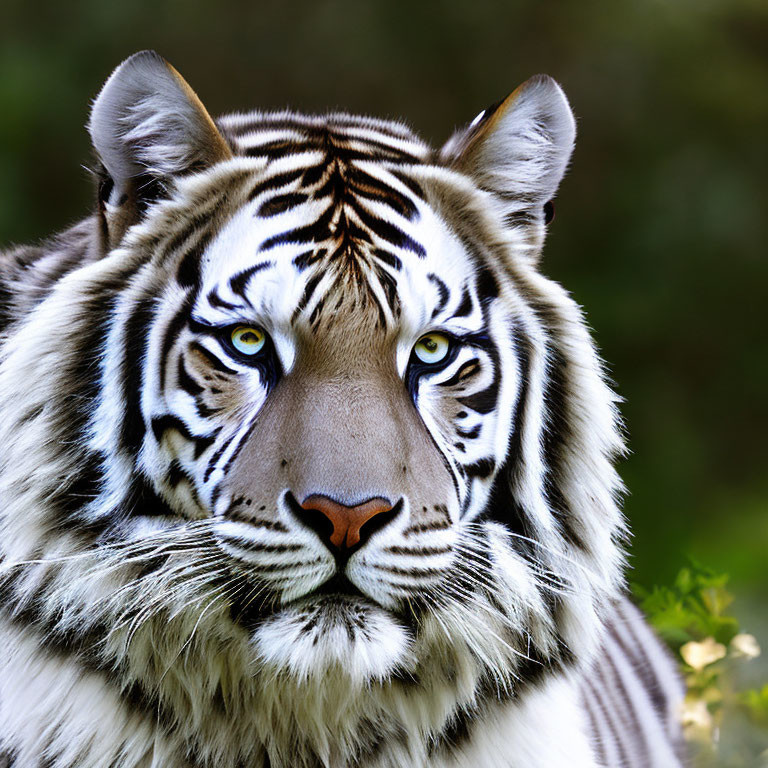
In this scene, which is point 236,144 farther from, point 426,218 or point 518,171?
point 518,171

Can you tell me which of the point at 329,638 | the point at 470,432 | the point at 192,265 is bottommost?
the point at 329,638

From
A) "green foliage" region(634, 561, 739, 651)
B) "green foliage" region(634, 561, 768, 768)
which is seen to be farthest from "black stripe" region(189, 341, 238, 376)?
"green foliage" region(634, 561, 739, 651)

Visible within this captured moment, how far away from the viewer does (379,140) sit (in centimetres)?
206

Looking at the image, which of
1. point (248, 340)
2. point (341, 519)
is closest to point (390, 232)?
point (248, 340)

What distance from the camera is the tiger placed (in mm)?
1639

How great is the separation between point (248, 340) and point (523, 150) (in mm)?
594

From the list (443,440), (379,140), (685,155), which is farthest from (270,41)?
(443,440)

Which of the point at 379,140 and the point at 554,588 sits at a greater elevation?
the point at 379,140

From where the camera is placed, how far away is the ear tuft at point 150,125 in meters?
1.82

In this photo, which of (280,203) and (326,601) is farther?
(280,203)

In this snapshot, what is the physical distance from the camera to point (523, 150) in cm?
198

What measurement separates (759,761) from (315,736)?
0.81m

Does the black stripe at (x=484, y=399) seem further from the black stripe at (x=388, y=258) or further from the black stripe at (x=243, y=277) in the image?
the black stripe at (x=243, y=277)

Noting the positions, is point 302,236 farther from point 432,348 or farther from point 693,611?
point 693,611
